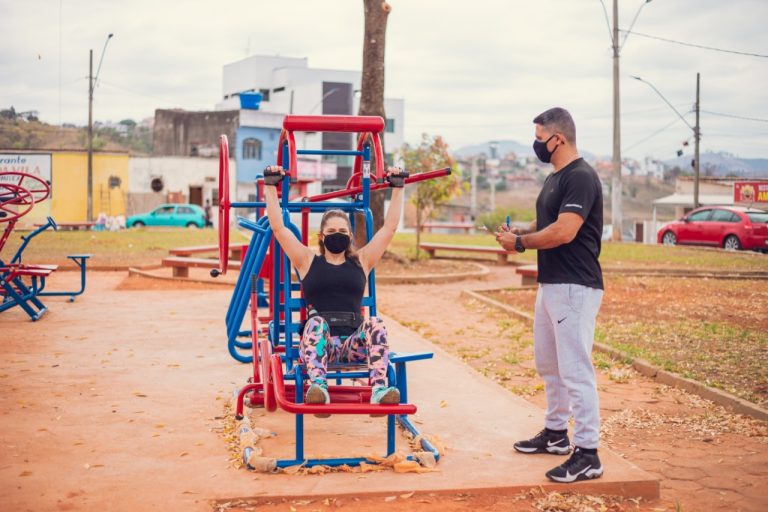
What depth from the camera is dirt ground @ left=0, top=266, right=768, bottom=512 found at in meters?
4.31

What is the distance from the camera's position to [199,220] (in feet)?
141

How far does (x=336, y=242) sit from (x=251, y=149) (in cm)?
5489

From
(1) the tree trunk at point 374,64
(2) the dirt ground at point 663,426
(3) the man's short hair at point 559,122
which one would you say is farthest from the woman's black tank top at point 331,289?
(1) the tree trunk at point 374,64

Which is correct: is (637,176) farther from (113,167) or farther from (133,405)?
(133,405)

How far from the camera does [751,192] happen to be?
156ft

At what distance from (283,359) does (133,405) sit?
143cm

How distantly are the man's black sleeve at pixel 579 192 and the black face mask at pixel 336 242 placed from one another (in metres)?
1.31

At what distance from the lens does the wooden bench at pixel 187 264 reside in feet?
47.8

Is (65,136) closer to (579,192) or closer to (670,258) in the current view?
(670,258)

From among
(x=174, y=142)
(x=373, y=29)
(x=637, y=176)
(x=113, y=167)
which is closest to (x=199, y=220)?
(x=113, y=167)

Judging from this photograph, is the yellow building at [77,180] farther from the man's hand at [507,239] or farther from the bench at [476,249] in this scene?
the man's hand at [507,239]

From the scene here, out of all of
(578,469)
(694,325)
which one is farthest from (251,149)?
(578,469)

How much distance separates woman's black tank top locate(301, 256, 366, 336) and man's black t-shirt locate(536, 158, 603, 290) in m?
1.14

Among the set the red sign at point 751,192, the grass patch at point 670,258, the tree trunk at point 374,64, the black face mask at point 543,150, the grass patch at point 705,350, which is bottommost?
the grass patch at point 705,350
